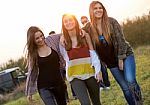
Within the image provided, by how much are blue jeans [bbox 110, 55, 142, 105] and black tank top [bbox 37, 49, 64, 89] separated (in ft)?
3.09

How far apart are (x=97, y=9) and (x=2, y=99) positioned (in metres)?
21.7

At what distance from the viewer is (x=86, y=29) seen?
7.11m

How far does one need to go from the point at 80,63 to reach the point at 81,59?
0.07 meters

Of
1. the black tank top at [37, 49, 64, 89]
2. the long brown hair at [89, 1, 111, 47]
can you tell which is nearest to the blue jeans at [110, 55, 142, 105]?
the long brown hair at [89, 1, 111, 47]

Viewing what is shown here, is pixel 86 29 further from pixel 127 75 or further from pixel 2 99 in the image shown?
pixel 2 99

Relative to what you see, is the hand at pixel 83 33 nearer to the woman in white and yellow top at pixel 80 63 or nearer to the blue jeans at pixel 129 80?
the woman in white and yellow top at pixel 80 63

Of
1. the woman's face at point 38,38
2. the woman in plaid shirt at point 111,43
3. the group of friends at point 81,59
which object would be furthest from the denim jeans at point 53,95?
the woman in plaid shirt at point 111,43

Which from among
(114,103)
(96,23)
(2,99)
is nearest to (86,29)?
(96,23)

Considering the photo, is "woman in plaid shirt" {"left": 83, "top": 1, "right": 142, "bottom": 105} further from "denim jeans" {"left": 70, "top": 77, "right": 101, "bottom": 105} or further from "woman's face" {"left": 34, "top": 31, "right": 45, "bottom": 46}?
"woman's face" {"left": 34, "top": 31, "right": 45, "bottom": 46}

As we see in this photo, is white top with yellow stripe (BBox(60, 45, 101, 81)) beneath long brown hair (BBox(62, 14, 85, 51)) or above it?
beneath

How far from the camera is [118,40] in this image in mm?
7008

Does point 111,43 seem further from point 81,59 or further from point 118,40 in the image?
point 81,59

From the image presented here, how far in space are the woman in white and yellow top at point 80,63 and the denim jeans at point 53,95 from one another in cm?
50

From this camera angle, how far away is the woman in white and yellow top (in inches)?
267
